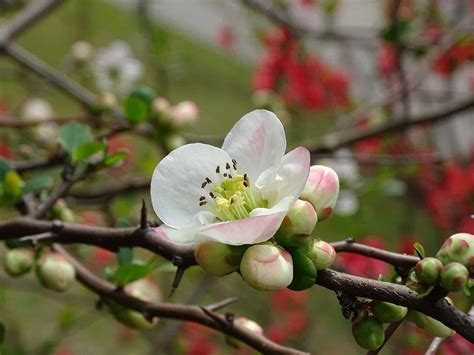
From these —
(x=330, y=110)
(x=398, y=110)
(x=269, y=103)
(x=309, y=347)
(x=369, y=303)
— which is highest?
(x=369, y=303)

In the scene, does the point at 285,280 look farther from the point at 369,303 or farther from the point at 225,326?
the point at 225,326

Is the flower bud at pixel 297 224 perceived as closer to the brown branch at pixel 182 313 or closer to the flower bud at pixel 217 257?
the flower bud at pixel 217 257

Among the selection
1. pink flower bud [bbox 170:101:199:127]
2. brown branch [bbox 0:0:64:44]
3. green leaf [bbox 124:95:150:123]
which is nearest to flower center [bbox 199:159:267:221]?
green leaf [bbox 124:95:150:123]

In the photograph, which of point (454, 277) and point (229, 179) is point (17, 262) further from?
point (454, 277)

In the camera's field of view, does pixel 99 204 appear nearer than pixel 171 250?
No

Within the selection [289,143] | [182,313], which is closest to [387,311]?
[182,313]

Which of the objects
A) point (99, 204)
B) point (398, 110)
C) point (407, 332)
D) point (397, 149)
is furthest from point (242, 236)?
point (397, 149)
